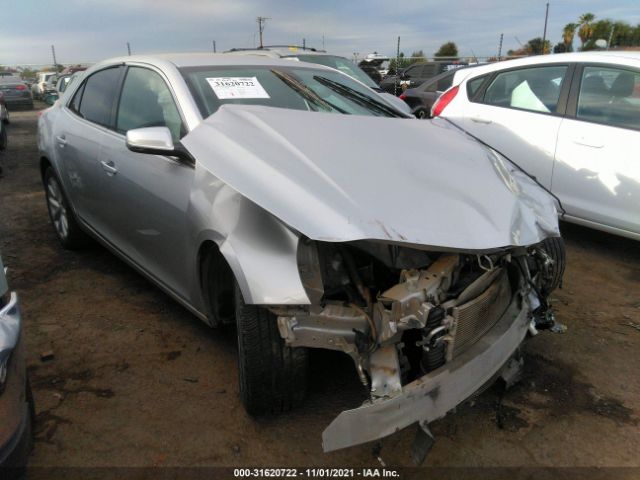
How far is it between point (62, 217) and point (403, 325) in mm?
3481

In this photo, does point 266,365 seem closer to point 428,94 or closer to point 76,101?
point 76,101

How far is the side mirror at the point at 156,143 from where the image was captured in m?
2.52

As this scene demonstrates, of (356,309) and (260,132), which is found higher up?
(260,132)

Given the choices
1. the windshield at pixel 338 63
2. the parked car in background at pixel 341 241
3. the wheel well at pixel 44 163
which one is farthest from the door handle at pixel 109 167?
the windshield at pixel 338 63

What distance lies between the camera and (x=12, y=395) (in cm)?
169

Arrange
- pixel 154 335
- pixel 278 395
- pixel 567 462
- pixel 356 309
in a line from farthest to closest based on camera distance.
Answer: pixel 154 335 → pixel 278 395 → pixel 567 462 → pixel 356 309

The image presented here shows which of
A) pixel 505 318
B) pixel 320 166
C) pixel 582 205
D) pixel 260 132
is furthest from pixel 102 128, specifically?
pixel 582 205

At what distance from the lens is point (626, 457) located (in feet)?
7.25

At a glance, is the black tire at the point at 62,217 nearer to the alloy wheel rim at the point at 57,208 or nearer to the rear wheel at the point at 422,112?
the alloy wheel rim at the point at 57,208

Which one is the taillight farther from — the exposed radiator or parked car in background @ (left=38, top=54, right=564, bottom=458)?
the exposed radiator

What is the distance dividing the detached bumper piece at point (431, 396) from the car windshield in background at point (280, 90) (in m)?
1.62

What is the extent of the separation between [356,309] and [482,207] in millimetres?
659

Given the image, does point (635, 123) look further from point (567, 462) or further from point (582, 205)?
point (567, 462)

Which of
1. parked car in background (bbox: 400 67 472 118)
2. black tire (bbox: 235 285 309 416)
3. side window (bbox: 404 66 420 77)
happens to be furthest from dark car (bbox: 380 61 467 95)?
black tire (bbox: 235 285 309 416)
